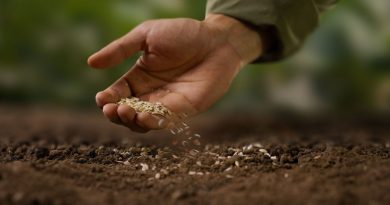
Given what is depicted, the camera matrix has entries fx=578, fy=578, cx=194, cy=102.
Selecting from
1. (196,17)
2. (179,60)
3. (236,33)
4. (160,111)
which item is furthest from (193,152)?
(196,17)

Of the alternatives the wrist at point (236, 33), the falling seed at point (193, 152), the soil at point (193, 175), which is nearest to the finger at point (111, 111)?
the soil at point (193, 175)

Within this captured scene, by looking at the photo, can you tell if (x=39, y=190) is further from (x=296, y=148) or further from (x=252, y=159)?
(x=296, y=148)

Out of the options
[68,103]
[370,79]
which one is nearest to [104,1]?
[68,103]

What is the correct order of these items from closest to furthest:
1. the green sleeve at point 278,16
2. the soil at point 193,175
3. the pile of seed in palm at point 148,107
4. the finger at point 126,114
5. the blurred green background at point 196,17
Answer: the soil at point 193,175, the finger at point 126,114, the pile of seed in palm at point 148,107, the green sleeve at point 278,16, the blurred green background at point 196,17

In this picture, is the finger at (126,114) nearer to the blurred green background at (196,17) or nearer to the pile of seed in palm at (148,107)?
the pile of seed in palm at (148,107)

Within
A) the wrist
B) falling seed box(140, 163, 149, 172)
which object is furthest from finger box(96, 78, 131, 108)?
the wrist

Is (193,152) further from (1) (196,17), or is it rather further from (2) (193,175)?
(1) (196,17)

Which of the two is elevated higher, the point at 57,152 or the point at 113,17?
the point at 113,17
